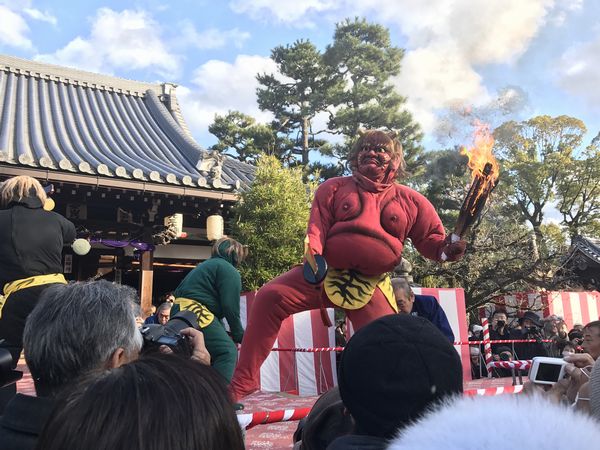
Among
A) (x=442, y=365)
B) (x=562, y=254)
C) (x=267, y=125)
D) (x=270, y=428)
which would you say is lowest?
(x=270, y=428)

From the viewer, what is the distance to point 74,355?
4.50ft

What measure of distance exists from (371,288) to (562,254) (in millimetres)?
9260

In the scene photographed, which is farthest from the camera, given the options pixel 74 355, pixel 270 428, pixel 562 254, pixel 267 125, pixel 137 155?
pixel 267 125

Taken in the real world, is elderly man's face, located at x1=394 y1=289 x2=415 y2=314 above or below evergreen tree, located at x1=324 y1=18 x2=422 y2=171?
below

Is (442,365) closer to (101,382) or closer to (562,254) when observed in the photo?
(101,382)

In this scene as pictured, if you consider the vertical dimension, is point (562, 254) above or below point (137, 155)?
below

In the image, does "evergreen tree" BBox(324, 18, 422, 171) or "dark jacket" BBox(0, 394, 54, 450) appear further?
"evergreen tree" BBox(324, 18, 422, 171)

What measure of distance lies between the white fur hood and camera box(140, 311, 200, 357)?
34.6 inches

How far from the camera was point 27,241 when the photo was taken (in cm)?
282

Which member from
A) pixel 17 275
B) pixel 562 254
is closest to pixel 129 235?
pixel 17 275

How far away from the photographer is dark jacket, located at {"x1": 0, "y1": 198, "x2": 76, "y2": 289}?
280 cm

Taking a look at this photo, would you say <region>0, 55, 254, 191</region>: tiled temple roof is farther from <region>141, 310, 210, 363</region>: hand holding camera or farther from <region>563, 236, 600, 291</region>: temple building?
<region>563, 236, 600, 291</region>: temple building

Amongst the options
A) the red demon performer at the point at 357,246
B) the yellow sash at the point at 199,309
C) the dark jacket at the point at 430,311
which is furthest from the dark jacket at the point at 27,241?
the dark jacket at the point at 430,311

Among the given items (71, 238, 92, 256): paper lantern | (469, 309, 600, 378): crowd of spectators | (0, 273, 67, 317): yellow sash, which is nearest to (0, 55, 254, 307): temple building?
(71, 238, 92, 256): paper lantern
